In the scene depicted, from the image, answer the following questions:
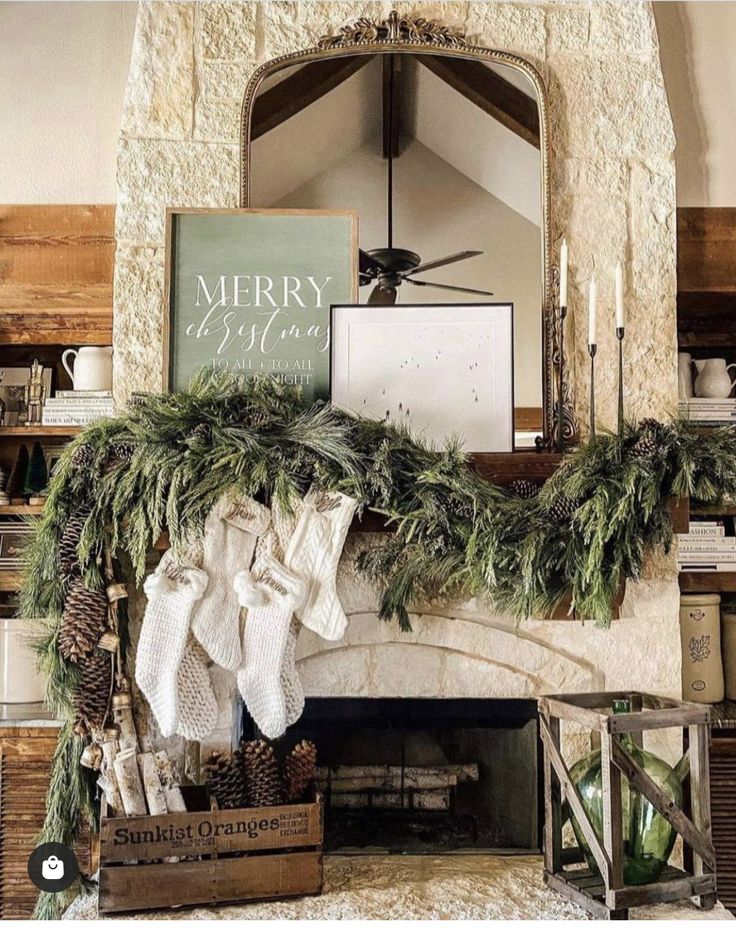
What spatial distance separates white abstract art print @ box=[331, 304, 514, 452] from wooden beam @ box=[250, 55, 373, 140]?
503mm

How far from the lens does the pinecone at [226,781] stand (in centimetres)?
166

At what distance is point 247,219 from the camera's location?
1948 millimetres

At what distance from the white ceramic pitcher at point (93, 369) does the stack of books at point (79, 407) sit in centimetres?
2

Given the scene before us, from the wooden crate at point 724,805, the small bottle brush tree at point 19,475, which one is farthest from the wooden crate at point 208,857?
the small bottle brush tree at point 19,475

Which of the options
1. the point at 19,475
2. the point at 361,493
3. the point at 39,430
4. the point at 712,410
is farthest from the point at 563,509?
the point at 19,475

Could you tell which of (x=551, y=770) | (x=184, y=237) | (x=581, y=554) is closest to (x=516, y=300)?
(x=581, y=554)

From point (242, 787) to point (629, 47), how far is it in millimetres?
1864

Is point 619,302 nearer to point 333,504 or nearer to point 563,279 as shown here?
point 563,279

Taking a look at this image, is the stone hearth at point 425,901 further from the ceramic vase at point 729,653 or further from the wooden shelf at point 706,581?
the wooden shelf at point 706,581

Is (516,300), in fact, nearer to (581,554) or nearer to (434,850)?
(581,554)

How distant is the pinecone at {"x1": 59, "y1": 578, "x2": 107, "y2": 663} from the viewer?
1.67 meters

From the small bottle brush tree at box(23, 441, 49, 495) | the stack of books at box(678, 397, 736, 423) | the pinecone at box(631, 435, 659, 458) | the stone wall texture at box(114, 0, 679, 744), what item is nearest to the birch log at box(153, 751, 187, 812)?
the stone wall texture at box(114, 0, 679, 744)

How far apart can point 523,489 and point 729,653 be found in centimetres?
91
